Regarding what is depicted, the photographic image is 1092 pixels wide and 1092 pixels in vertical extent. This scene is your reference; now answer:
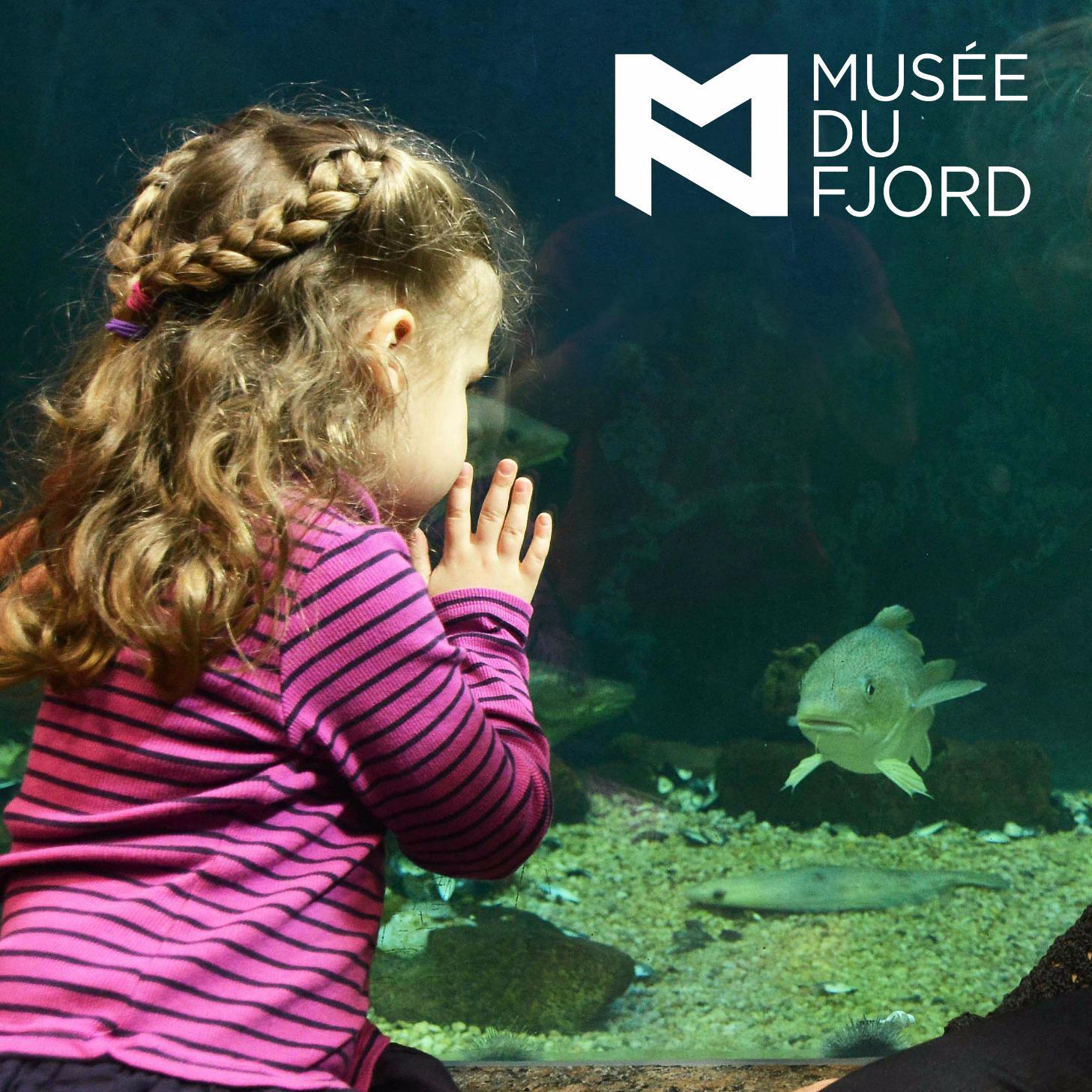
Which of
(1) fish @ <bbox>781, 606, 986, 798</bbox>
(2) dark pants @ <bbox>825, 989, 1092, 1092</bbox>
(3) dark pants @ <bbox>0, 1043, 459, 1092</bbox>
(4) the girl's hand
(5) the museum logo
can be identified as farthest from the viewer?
(1) fish @ <bbox>781, 606, 986, 798</bbox>

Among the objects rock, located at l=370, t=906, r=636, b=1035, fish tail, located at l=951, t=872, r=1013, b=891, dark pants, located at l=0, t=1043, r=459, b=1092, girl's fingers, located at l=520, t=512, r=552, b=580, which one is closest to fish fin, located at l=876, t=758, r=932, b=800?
fish tail, located at l=951, t=872, r=1013, b=891

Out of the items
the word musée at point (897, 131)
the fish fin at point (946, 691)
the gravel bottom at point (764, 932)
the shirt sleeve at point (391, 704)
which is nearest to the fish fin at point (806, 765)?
the gravel bottom at point (764, 932)

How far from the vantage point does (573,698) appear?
270 centimetres

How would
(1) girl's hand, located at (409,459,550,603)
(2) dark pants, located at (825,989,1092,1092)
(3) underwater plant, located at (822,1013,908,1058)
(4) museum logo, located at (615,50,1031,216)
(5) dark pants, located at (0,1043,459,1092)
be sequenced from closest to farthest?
(5) dark pants, located at (0,1043,459,1092)
(2) dark pants, located at (825,989,1092,1092)
(1) girl's hand, located at (409,459,550,603)
(4) museum logo, located at (615,50,1031,216)
(3) underwater plant, located at (822,1013,908,1058)

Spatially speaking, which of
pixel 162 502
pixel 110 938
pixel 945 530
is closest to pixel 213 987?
pixel 110 938

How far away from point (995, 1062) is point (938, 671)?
5.06 ft

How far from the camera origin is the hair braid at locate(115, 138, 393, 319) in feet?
3.79

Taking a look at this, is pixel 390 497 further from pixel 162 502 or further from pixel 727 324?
pixel 727 324

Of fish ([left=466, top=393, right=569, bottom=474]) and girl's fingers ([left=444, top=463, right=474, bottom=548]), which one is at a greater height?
fish ([left=466, top=393, right=569, bottom=474])

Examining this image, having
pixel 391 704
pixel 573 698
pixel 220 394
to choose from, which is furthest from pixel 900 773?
pixel 220 394

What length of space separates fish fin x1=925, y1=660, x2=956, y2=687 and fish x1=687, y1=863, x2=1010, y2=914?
0.46m

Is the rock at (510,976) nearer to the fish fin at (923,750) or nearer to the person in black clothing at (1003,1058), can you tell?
the fish fin at (923,750)

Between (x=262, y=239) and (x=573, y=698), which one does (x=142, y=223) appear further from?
(x=573, y=698)

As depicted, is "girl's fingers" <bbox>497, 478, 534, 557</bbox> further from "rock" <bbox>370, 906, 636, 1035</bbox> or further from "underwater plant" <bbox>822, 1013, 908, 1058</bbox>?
"underwater plant" <bbox>822, 1013, 908, 1058</bbox>
